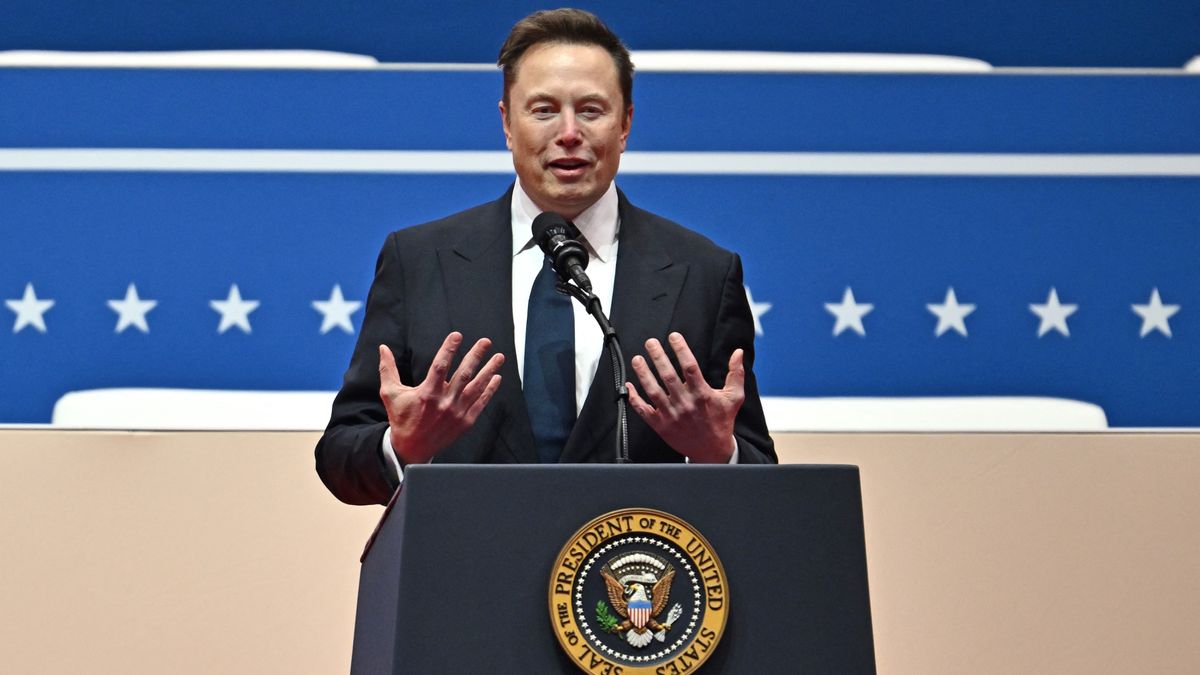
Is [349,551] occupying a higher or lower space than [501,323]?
lower

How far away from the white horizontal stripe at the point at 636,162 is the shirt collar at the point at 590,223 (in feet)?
2.74

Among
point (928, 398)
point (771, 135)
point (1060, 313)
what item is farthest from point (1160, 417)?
point (771, 135)

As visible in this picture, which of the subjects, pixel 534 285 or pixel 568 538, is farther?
pixel 534 285

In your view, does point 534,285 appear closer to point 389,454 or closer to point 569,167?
point 569,167

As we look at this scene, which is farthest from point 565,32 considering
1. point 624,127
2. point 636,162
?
point 636,162

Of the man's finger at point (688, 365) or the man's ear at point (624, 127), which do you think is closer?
the man's finger at point (688, 365)

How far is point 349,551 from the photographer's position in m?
2.45

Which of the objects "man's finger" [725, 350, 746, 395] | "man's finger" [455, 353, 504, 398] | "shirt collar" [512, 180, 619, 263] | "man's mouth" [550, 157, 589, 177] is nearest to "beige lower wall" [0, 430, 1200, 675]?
"shirt collar" [512, 180, 619, 263]

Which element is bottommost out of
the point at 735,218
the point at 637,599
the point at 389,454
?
the point at 637,599

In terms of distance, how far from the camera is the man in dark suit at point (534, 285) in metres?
1.70

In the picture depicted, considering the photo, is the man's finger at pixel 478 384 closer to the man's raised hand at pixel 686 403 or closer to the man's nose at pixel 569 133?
the man's raised hand at pixel 686 403

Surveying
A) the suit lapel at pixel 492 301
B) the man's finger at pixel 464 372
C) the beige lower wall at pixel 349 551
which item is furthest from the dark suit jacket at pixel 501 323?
the beige lower wall at pixel 349 551

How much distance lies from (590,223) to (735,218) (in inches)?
36.0

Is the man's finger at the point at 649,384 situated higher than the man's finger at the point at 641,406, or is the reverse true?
the man's finger at the point at 649,384
